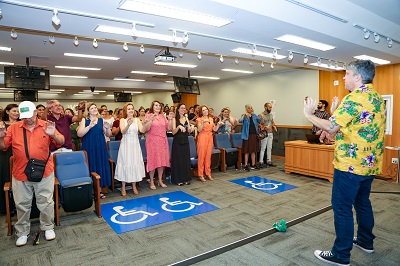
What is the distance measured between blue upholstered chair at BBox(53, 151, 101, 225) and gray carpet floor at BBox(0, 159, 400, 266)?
0.89 ft

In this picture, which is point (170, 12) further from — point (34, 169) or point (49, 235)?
point (49, 235)

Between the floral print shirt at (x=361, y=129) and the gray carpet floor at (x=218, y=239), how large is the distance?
1020mm

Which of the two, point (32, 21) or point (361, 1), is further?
point (361, 1)

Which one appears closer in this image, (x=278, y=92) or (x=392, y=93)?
(x=392, y=93)

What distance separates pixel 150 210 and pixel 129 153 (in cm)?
112

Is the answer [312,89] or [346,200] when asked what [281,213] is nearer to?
[346,200]

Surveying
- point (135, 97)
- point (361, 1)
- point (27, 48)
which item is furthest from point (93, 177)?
point (135, 97)

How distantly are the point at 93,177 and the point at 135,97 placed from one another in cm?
1540

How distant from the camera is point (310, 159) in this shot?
20.6 ft

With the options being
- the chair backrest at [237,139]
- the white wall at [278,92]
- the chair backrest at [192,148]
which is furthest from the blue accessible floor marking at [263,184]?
the white wall at [278,92]

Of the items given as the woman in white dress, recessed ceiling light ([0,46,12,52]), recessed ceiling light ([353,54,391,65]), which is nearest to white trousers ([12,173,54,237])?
the woman in white dress

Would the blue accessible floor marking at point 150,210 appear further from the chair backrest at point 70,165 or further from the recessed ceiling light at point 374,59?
the recessed ceiling light at point 374,59

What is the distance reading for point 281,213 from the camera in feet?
13.4

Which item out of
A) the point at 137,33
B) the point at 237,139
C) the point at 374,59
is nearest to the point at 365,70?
the point at 137,33
